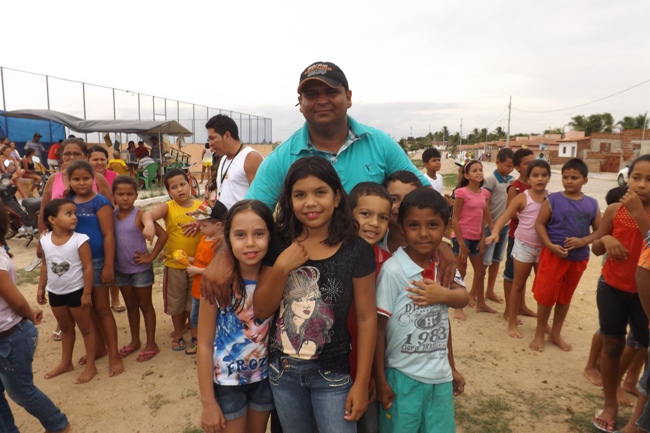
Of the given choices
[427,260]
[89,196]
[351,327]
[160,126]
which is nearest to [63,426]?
[89,196]

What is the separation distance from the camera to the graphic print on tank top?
1.69 m

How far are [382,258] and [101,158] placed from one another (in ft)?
12.0

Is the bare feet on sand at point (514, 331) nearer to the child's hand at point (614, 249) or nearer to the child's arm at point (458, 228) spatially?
the child's arm at point (458, 228)

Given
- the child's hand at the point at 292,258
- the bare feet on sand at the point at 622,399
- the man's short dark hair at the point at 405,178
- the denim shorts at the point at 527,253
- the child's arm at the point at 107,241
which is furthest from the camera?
the denim shorts at the point at 527,253

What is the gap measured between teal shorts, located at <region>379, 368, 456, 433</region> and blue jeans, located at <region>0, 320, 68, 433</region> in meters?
2.14

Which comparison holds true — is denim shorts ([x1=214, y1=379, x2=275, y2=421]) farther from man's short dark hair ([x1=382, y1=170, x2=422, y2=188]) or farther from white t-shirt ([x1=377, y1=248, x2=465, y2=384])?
man's short dark hair ([x1=382, y1=170, x2=422, y2=188])

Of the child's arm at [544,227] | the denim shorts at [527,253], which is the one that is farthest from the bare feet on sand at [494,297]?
the child's arm at [544,227]

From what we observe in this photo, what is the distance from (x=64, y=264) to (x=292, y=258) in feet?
7.79

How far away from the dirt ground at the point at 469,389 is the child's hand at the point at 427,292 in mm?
1501

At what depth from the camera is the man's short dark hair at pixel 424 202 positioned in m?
1.87

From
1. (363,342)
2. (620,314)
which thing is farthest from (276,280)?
(620,314)

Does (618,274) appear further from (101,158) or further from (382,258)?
Answer: (101,158)

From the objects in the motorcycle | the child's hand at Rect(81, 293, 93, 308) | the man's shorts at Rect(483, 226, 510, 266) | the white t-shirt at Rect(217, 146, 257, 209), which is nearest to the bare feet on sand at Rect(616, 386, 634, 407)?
the man's shorts at Rect(483, 226, 510, 266)

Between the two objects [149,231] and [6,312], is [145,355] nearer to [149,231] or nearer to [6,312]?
[149,231]
